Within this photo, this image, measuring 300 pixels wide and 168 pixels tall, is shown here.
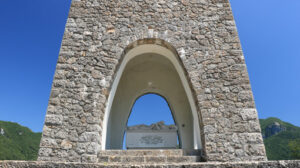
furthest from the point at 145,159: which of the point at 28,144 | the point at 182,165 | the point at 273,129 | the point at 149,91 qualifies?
the point at 273,129

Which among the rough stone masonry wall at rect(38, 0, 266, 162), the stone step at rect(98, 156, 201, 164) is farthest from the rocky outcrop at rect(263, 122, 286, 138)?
the stone step at rect(98, 156, 201, 164)

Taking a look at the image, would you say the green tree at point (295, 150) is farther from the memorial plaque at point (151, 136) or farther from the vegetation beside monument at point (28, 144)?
the memorial plaque at point (151, 136)

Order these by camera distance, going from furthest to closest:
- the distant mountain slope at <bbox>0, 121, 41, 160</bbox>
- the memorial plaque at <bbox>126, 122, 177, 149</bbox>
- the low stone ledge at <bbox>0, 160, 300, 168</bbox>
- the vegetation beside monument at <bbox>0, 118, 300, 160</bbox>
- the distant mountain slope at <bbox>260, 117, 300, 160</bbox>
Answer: the distant mountain slope at <bbox>260, 117, 300, 160</bbox>
the vegetation beside monument at <bbox>0, 118, 300, 160</bbox>
the distant mountain slope at <bbox>0, 121, 41, 160</bbox>
the memorial plaque at <bbox>126, 122, 177, 149</bbox>
the low stone ledge at <bbox>0, 160, 300, 168</bbox>

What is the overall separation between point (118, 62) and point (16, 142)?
25.4m

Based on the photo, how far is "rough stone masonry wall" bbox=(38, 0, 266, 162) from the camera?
3594mm

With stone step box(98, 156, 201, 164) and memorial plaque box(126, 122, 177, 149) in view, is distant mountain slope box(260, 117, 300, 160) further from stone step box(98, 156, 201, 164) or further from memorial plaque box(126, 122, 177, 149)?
stone step box(98, 156, 201, 164)

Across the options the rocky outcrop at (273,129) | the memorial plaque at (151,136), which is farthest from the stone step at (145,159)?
the rocky outcrop at (273,129)

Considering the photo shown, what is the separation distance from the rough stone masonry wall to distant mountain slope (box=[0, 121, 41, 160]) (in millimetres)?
17942

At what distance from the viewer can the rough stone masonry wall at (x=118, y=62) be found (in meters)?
3.59

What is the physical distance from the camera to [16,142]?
73.2ft

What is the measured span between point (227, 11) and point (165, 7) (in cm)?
168

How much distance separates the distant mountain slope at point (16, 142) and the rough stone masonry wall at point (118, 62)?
17.9 metres

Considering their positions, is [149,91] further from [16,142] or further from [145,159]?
[16,142]

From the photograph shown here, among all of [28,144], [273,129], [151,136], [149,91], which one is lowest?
[28,144]
